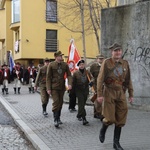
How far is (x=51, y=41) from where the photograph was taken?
106 ft

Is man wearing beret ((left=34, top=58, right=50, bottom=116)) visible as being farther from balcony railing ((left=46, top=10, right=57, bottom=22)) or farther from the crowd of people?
balcony railing ((left=46, top=10, right=57, bottom=22))

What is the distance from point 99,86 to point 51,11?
26.7 m

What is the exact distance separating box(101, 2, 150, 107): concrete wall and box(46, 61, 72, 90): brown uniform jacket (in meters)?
3.00

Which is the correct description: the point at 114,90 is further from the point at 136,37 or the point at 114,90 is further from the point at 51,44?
the point at 51,44

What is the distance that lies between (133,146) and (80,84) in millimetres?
3057

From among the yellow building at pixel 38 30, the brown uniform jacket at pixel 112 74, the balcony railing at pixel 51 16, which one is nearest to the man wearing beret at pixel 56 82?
the brown uniform jacket at pixel 112 74

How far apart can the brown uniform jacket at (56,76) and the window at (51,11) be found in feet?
76.7

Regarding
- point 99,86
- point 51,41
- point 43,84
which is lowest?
point 43,84

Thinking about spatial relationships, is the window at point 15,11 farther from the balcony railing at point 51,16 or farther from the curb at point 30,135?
the curb at point 30,135

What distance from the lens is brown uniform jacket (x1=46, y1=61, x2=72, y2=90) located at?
28.6 ft

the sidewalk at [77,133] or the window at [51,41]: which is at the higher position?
the window at [51,41]

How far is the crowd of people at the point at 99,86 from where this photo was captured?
6.31 metres

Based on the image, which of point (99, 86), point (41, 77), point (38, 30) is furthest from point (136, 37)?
point (38, 30)

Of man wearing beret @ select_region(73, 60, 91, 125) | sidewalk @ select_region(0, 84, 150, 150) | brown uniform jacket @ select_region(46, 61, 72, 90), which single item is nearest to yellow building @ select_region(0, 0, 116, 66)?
sidewalk @ select_region(0, 84, 150, 150)
